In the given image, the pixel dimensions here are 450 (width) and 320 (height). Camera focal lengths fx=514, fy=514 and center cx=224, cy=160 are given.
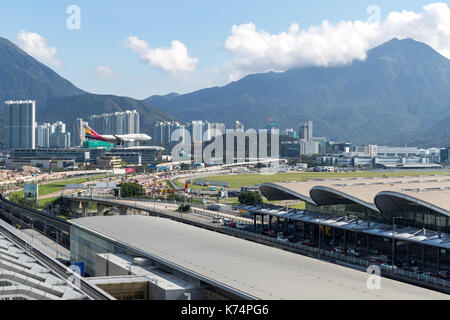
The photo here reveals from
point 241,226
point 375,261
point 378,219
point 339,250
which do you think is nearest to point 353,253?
point 339,250

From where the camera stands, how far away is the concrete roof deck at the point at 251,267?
57.8ft

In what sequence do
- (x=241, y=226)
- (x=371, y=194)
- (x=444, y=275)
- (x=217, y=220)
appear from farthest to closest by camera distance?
(x=217, y=220) < (x=241, y=226) < (x=371, y=194) < (x=444, y=275)

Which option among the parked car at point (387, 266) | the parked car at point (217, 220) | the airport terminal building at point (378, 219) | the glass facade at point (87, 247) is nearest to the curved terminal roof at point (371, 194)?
the airport terminal building at point (378, 219)

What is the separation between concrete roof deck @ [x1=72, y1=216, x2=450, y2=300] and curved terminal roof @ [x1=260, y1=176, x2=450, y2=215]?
1066cm

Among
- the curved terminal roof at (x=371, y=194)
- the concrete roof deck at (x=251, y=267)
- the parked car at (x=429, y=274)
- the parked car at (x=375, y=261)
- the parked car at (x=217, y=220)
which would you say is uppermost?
the curved terminal roof at (x=371, y=194)

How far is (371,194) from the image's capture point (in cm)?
3725

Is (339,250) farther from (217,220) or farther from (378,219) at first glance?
(217,220)

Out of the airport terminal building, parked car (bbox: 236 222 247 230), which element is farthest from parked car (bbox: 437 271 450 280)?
parked car (bbox: 236 222 247 230)

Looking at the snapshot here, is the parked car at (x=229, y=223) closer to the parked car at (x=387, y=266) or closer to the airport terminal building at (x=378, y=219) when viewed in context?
the airport terminal building at (x=378, y=219)

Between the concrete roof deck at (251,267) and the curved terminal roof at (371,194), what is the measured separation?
1066 centimetres

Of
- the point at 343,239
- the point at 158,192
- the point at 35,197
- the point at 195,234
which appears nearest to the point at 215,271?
the point at 195,234

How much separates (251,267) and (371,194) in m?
18.6

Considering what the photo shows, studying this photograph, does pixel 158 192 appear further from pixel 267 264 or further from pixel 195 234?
pixel 267 264
